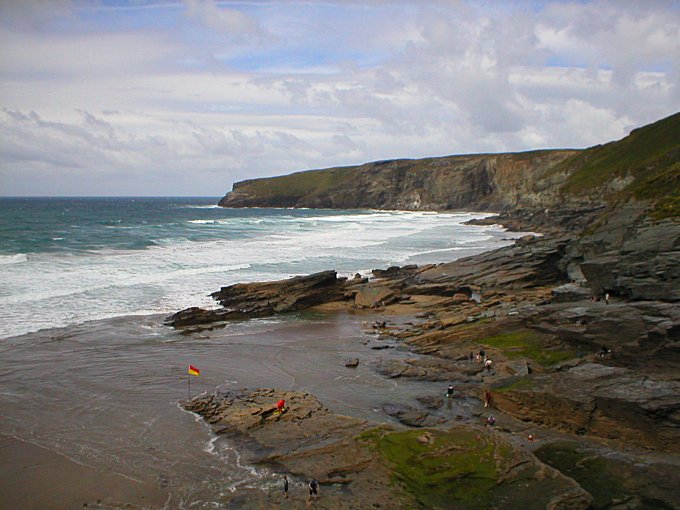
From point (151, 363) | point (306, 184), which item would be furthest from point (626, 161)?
point (306, 184)

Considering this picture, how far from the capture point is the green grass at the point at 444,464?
14.2 metres

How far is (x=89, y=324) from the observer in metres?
32.9

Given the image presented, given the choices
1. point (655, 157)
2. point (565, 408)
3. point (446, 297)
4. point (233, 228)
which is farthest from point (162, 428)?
point (233, 228)

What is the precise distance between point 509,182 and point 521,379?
393 feet

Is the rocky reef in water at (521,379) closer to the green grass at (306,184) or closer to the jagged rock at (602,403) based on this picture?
the jagged rock at (602,403)

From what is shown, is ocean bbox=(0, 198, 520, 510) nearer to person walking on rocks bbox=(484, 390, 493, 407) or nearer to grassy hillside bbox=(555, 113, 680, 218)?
person walking on rocks bbox=(484, 390, 493, 407)

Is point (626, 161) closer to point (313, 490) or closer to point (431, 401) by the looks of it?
point (431, 401)

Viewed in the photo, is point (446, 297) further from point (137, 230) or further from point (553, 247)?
point (137, 230)

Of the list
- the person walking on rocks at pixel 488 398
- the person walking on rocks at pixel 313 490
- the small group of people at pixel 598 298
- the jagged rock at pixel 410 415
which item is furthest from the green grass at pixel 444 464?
the small group of people at pixel 598 298

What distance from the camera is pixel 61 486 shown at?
15922 millimetres

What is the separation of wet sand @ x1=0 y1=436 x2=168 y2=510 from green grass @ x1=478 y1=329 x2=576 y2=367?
1632 centimetres

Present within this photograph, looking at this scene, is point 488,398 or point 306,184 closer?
point 488,398

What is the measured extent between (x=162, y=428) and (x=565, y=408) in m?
13.4

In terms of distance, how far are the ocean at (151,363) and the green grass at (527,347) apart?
166 inches
